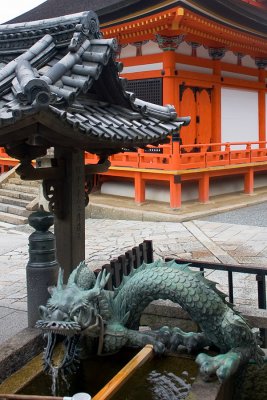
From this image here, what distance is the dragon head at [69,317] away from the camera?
3.10 m

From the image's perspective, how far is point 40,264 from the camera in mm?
4086

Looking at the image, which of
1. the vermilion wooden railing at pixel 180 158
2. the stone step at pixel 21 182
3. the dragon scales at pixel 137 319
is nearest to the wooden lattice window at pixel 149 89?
the vermilion wooden railing at pixel 180 158

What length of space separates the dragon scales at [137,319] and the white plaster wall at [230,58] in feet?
43.2

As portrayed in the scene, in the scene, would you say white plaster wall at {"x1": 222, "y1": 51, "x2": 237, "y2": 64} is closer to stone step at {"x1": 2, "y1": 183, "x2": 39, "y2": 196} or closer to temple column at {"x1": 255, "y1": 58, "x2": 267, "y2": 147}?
temple column at {"x1": 255, "y1": 58, "x2": 267, "y2": 147}

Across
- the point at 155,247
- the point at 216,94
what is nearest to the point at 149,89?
the point at 216,94

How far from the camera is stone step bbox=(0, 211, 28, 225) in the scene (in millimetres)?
12320

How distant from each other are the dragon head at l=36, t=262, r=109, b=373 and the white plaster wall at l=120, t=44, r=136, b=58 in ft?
39.1

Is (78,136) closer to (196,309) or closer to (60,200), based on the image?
(60,200)

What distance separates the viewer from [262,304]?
15.7ft

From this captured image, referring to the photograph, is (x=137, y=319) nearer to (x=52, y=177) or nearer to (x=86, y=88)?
(x=52, y=177)

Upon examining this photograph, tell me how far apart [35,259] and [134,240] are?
6079mm

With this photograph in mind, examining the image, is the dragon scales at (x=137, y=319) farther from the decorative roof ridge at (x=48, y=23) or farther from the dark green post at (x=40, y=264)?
the decorative roof ridge at (x=48, y=23)

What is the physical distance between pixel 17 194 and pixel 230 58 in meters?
8.17

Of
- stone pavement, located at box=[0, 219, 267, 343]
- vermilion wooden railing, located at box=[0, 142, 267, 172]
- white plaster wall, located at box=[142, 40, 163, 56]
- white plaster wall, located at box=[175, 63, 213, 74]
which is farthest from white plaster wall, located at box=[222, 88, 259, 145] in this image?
stone pavement, located at box=[0, 219, 267, 343]
